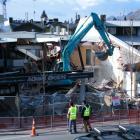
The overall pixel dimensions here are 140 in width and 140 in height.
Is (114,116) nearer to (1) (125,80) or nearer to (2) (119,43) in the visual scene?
(1) (125,80)

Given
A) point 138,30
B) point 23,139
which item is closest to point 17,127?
point 23,139

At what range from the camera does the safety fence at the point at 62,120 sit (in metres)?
29.2

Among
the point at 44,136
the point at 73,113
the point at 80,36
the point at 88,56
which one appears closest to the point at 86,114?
the point at 73,113

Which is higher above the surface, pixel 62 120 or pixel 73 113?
pixel 73 113

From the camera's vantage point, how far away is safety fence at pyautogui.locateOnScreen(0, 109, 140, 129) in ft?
95.8

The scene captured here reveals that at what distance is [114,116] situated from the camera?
32375 mm

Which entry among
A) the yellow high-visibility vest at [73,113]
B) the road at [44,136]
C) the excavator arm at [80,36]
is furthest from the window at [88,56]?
the yellow high-visibility vest at [73,113]

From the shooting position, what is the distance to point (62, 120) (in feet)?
99.9

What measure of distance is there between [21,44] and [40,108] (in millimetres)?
19489

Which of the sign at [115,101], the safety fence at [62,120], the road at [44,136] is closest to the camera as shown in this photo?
the road at [44,136]

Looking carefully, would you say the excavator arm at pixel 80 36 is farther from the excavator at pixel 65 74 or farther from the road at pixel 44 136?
the road at pixel 44 136

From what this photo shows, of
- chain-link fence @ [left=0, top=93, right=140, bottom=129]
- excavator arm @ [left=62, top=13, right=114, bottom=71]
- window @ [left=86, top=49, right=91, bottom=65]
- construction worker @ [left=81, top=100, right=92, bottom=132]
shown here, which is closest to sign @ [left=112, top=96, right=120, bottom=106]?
chain-link fence @ [left=0, top=93, right=140, bottom=129]

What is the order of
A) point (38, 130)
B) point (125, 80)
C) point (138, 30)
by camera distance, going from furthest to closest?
point (138, 30), point (125, 80), point (38, 130)

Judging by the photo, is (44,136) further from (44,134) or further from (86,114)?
(86,114)
